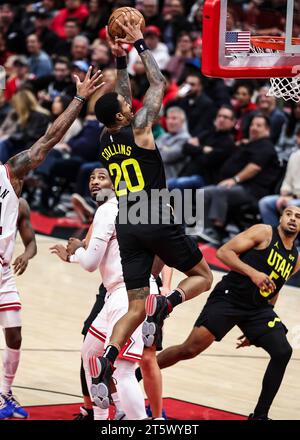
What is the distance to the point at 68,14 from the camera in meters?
21.2

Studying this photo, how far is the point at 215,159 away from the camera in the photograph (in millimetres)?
14250

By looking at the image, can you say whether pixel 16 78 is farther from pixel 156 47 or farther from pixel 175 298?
pixel 175 298

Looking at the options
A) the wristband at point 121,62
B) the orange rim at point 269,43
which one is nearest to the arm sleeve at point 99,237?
the wristband at point 121,62

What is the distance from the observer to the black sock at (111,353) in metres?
6.73

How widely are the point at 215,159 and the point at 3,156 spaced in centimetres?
425

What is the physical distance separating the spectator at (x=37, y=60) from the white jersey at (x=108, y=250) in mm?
12150

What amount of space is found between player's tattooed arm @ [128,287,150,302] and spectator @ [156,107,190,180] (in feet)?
25.5

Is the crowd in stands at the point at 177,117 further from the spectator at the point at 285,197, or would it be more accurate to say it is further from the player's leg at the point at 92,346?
the player's leg at the point at 92,346

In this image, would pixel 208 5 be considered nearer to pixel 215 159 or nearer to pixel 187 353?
pixel 187 353

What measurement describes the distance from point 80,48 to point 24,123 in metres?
2.21

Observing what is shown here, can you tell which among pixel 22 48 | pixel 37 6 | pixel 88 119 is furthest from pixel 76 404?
pixel 37 6

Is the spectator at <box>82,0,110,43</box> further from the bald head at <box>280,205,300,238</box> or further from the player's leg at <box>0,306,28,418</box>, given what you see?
the player's leg at <box>0,306,28,418</box>

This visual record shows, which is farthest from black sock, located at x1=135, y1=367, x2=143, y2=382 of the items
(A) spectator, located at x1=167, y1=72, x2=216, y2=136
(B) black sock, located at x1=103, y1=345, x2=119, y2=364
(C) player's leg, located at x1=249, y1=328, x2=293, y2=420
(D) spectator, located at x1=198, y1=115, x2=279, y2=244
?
(A) spectator, located at x1=167, y1=72, x2=216, y2=136
